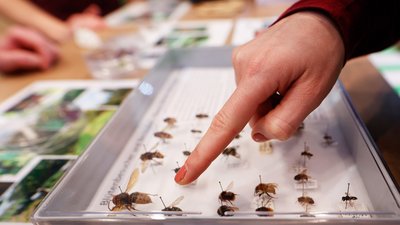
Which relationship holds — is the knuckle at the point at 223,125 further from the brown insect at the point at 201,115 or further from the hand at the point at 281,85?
the brown insect at the point at 201,115

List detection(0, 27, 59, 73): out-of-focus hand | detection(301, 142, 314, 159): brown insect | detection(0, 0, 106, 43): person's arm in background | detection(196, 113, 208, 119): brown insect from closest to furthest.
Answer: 1. detection(301, 142, 314, 159): brown insect
2. detection(196, 113, 208, 119): brown insect
3. detection(0, 27, 59, 73): out-of-focus hand
4. detection(0, 0, 106, 43): person's arm in background

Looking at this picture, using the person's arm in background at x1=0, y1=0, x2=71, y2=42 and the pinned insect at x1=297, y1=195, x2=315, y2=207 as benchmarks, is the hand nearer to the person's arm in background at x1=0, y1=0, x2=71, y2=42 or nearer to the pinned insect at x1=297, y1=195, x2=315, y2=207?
the pinned insect at x1=297, y1=195, x2=315, y2=207

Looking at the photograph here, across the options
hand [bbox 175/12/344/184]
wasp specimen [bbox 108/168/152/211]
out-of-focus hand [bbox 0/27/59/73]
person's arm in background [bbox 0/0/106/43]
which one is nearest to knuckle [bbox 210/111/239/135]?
hand [bbox 175/12/344/184]

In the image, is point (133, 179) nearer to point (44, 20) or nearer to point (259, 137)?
point (259, 137)

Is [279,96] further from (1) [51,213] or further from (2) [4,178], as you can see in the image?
(2) [4,178]

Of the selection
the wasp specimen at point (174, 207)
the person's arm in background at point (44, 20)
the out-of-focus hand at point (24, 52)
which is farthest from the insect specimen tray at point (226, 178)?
the person's arm in background at point (44, 20)

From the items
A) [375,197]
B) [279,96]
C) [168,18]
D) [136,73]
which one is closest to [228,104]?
[279,96]
